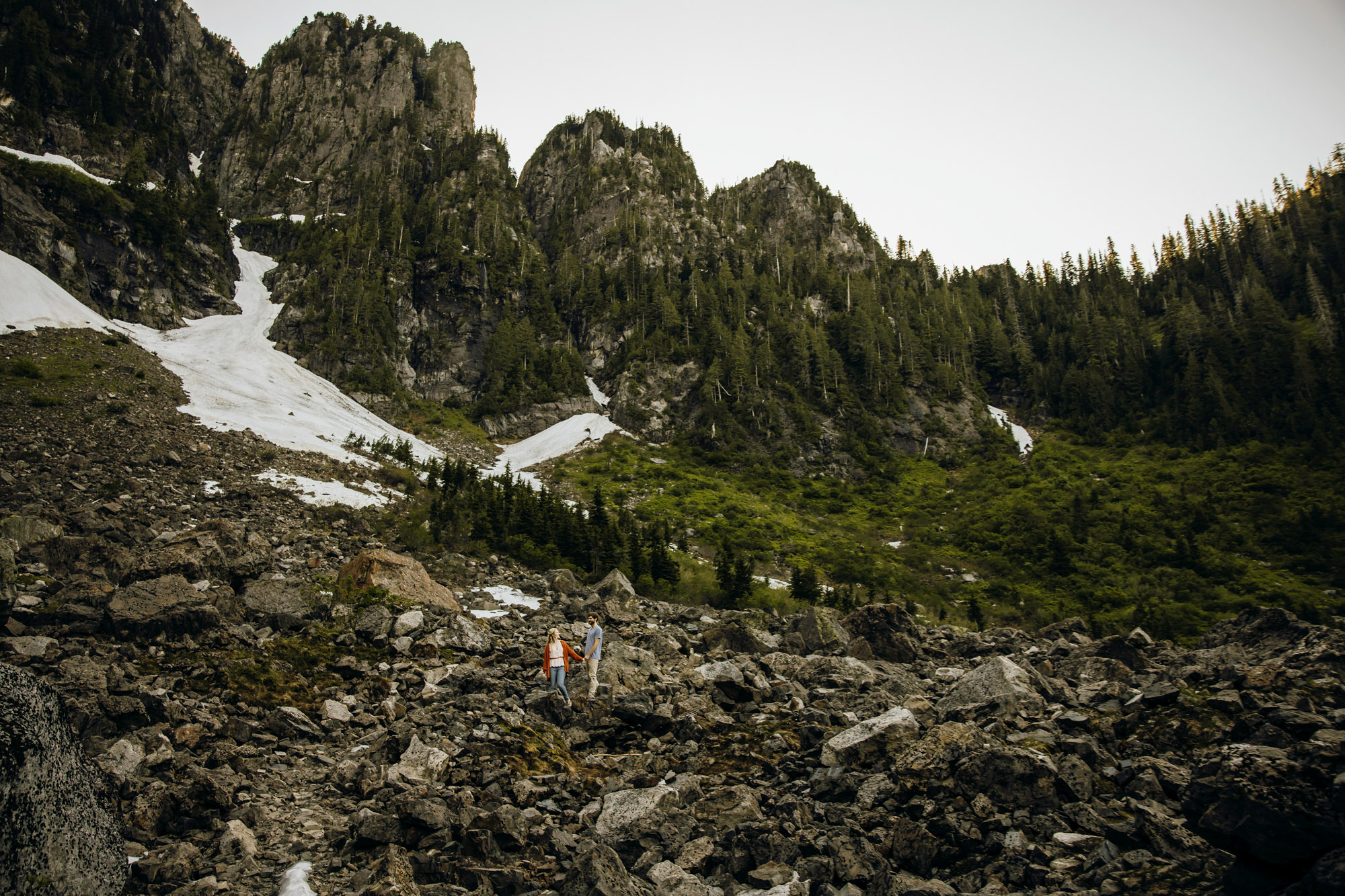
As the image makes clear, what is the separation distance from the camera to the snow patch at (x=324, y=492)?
33844mm

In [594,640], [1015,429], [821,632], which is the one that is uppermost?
[594,640]

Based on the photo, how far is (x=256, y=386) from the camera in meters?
61.7

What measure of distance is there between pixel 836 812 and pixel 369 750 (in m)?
7.83

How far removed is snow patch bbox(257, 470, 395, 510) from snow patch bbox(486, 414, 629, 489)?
3873 cm

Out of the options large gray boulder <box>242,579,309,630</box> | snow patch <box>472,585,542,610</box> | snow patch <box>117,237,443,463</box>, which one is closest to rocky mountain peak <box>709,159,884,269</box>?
snow patch <box>117,237,443,463</box>

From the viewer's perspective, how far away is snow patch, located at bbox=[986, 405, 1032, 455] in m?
92.1

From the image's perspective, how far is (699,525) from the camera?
201ft

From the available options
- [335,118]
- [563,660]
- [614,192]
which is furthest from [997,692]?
[335,118]

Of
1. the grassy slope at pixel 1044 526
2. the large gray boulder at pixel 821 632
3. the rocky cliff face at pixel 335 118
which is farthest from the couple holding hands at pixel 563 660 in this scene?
the rocky cliff face at pixel 335 118

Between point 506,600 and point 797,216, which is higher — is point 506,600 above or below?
below

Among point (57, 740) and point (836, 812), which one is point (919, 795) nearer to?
point (836, 812)

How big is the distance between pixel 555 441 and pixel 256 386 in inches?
1449

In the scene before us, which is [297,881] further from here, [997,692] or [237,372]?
[237,372]

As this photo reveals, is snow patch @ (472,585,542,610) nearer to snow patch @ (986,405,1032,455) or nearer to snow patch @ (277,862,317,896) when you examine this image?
snow patch @ (277,862,317,896)
